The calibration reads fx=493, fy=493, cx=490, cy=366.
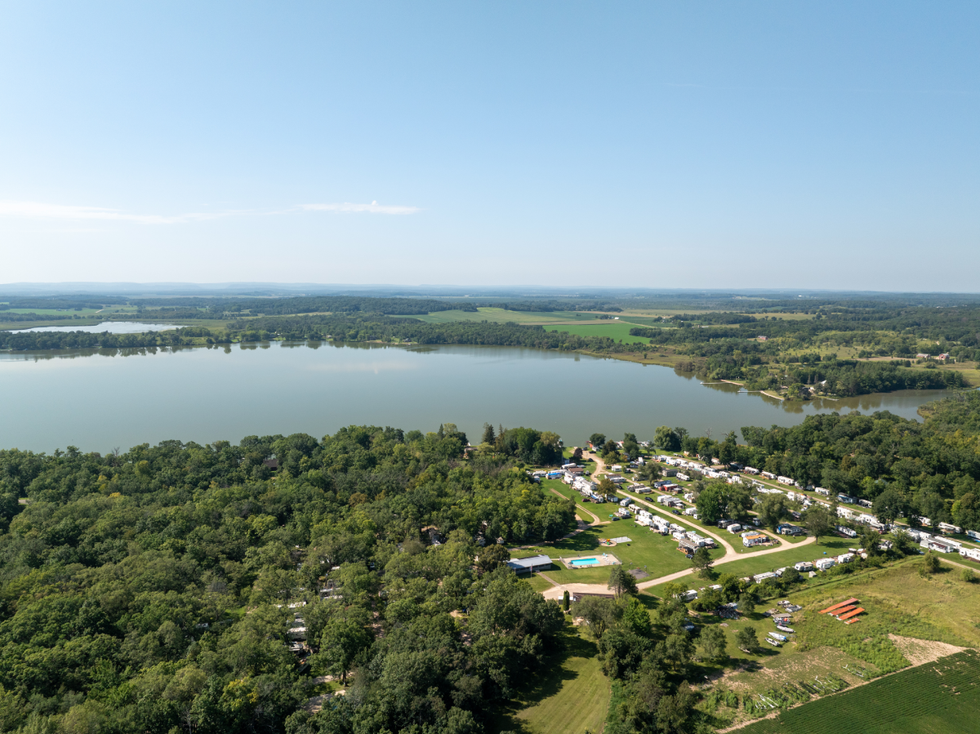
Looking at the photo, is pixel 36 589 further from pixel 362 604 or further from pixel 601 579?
pixel 601 579

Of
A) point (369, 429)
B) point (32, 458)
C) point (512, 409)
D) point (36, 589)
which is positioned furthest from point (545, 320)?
point (36, 589)

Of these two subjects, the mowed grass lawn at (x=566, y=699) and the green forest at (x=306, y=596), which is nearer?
the green forest at (x=306, y=596)

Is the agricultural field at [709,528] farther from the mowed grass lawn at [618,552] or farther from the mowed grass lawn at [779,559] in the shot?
the mowed grass lawn at [618,552]

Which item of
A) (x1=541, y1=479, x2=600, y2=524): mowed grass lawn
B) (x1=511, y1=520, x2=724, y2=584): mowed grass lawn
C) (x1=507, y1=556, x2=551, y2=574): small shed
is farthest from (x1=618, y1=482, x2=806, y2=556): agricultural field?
(x1=507, y1=556, x2=551, y2=574): small shed

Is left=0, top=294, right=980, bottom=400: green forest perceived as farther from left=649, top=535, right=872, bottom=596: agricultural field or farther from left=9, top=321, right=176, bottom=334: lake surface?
left=649, top=535, right=872, bottom=596: agricultural field

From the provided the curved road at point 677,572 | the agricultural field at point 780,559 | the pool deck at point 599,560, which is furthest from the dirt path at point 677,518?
the pool deck at point 599,560

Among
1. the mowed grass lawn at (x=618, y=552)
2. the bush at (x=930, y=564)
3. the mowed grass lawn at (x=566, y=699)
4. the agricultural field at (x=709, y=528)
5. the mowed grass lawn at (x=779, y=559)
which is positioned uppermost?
the bush at (x=930, y=564)
